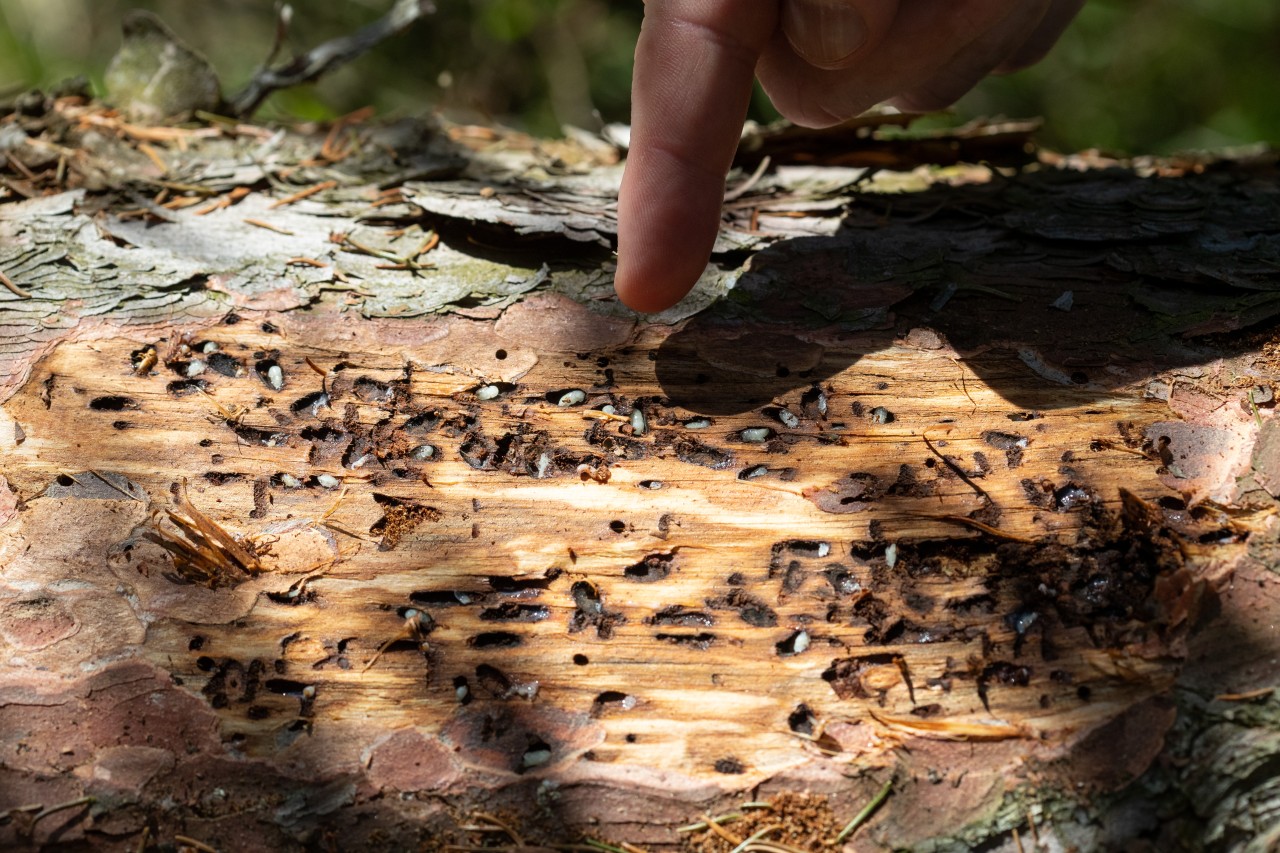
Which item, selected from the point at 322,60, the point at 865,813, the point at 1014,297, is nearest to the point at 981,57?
the point at 1014,297

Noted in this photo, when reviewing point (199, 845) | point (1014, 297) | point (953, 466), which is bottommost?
point (199, 845)

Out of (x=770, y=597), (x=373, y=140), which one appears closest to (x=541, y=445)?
(x=770, y=597)

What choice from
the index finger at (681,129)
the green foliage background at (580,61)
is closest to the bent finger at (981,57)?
the index finger at (681,129)

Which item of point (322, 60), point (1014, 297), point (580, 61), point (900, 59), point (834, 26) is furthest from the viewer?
point (580, 61)

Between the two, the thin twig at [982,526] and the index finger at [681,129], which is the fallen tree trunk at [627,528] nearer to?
the thin twig at [982,526]

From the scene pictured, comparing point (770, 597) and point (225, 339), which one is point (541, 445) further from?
point (225, 339)

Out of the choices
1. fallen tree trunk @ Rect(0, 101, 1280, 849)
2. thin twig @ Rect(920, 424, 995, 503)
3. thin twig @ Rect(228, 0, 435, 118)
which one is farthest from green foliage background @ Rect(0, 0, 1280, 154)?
thin twig @ Rect(920, 424, 995, 503)

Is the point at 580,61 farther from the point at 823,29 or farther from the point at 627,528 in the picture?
the point at 627,528
